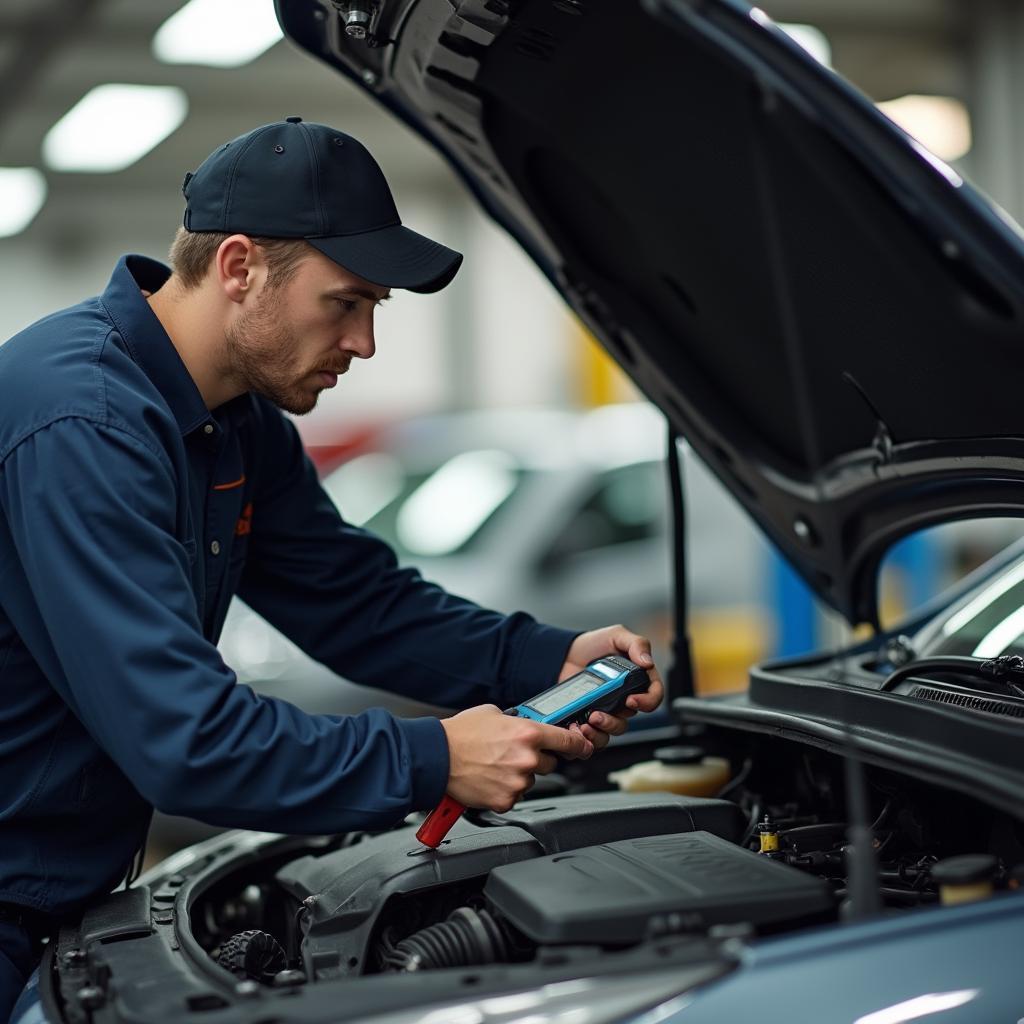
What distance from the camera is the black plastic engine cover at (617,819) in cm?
196

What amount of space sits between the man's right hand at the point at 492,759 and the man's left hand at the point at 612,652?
0.16 meters

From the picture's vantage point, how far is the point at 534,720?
1937mm

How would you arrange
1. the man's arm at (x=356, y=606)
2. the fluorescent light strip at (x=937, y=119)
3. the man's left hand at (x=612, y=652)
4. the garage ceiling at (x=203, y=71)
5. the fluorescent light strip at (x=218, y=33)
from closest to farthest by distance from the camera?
the man's left hand at (x=612, y=652)
the man's arm at (x=356, y=606)
the fluorescent light strip at (x=218, y=33)
the garage ceiling at (x=203, y=71)
the fluorescent light strip at (x=937, y=119)

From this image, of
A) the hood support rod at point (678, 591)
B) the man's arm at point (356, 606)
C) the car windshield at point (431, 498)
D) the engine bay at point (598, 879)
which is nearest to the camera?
the engine bay at point (598, 879)

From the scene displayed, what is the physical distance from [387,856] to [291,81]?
973cm

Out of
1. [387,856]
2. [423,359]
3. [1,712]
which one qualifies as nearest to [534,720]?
[387,856]

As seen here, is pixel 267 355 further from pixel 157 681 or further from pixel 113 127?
pixel 113 127

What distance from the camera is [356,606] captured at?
2.47 m

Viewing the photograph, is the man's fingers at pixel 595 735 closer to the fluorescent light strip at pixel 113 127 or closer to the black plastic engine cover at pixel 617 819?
the black plastic engine cover at pixel 617 819

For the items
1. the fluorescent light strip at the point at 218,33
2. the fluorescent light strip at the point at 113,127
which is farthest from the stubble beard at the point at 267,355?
the fluorescent light strip at the point at 113,127

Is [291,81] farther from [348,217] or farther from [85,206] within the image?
[348,217]

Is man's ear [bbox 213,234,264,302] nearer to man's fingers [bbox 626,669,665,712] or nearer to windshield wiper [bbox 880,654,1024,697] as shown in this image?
man's fingers [bbox 626,669,665,712]

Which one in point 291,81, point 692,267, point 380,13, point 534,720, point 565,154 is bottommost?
point 534,720

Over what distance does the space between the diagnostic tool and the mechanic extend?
33mm
